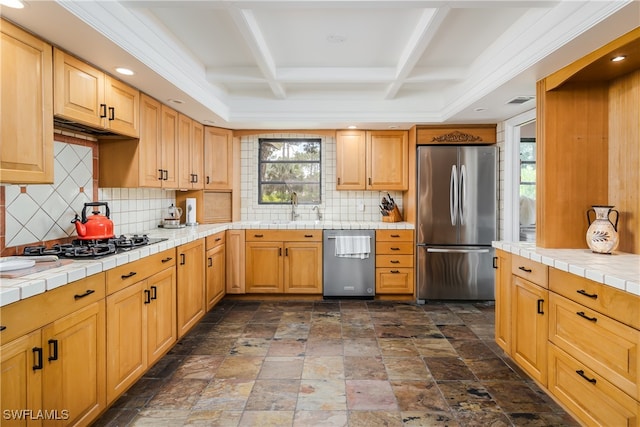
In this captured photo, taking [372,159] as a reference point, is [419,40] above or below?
above

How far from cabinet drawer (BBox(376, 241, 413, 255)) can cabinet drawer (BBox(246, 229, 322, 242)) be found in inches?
29.1

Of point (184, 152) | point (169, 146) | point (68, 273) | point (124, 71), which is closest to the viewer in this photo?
point (68, 273)

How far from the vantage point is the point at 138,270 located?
233cm

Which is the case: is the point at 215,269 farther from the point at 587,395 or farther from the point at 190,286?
the point at 587,395

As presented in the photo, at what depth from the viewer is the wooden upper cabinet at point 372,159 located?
4.65 meters

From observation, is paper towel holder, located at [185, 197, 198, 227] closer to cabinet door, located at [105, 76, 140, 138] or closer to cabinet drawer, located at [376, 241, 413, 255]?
cabinet door, located at [105, 76, 140, 138]

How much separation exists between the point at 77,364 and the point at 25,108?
1304 mm

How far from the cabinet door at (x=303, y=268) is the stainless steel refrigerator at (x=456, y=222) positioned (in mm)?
1233

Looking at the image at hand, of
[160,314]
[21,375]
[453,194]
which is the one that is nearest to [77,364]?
[21,375]

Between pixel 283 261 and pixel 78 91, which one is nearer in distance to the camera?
pixel 78 91

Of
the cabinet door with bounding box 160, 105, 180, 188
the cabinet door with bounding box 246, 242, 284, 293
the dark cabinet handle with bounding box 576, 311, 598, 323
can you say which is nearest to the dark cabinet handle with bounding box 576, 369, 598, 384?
the dark cabinet handle with bounding box 576, 311, 598, 323

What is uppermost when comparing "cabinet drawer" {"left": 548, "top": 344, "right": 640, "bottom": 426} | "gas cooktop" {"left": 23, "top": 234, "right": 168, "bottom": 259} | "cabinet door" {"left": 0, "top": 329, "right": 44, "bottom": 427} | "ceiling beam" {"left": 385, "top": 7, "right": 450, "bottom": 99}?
"ceiling beam" {"left": 385, "top": 7, "right": 450, "bottom": 99}

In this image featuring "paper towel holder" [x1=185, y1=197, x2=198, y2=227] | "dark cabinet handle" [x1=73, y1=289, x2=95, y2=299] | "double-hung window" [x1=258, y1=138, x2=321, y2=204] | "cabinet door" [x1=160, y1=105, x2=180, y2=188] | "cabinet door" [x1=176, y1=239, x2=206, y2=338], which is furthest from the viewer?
"double-hung window" [x1=258, y1=138, x2=321, y2=204]

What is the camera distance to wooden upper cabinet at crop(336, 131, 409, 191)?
15.3ft
